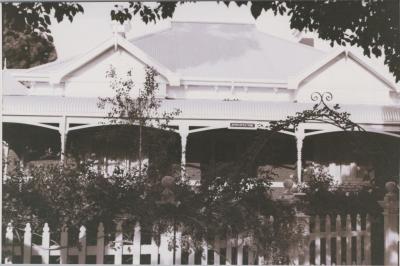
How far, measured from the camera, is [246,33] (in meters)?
6.55

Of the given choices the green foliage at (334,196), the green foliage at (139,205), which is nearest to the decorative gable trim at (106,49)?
the green foliage at (139,205)

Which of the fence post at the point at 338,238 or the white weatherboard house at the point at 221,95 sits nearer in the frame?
the fence post at the point at 338,238

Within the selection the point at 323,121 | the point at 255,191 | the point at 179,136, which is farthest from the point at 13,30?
the point at 323,121

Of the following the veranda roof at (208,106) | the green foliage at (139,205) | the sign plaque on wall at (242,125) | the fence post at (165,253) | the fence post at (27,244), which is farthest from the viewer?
the sign plaque on wall at (242,125)

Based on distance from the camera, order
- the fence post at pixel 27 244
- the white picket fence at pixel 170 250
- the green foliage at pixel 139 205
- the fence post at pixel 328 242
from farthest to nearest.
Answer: the fence post at pixel 328 242
the green foliage at pixel 139 205
the white picket fence at pixel 170 250
the fence post at pixel 27 244

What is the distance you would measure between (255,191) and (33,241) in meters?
2.57

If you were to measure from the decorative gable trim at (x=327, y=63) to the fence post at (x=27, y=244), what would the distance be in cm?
335

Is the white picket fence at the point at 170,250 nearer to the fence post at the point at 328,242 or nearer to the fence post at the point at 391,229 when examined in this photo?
the fence post at the point at 328,242

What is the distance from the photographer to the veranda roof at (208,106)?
6.11 meters

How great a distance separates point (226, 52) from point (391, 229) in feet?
9.50

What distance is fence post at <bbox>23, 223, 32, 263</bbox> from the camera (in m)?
5.29

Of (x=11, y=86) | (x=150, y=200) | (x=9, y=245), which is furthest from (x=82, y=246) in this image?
(x=11, y=86)

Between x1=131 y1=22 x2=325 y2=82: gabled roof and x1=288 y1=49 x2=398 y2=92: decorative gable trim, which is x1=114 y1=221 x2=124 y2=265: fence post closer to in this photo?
x1=131 y1=22 x2=325 y2=82: gabled roof

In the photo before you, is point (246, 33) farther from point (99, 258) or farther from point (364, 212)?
point (99, 258)
